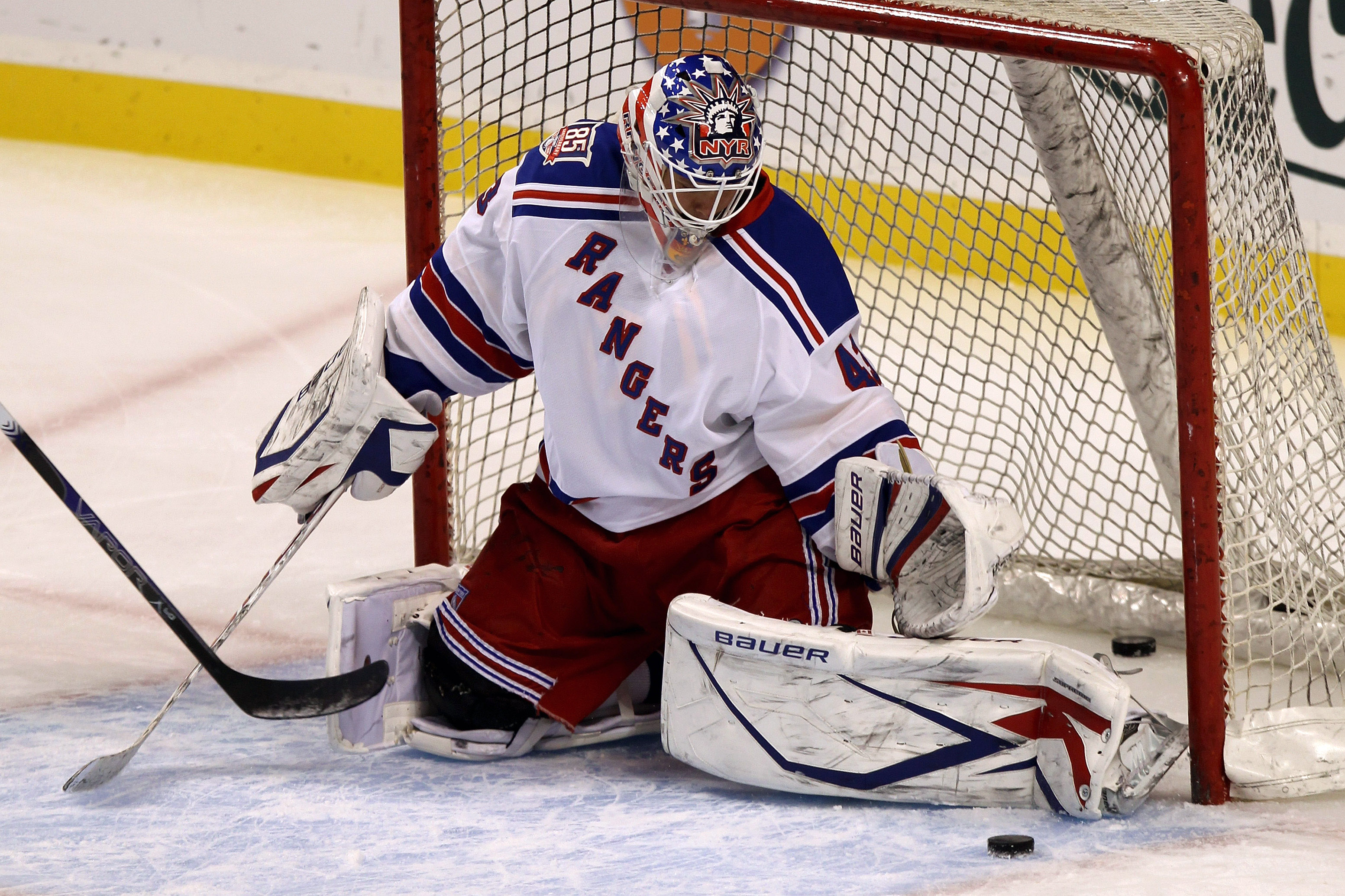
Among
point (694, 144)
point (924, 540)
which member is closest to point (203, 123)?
point (694, 144)

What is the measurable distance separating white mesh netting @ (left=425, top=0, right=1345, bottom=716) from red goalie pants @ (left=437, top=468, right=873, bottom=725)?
0.45 meters

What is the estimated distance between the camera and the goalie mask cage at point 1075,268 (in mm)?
1842

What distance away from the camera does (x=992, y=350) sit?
3.04m

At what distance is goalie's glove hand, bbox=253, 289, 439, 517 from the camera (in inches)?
80.8

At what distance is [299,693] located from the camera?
6.72ft

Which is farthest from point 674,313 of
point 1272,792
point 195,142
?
point 195,142

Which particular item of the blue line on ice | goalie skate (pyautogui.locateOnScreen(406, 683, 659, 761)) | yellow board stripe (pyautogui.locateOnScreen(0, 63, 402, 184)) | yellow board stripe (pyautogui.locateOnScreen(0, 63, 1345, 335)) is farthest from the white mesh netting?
yellow board stripe (pyautogui.locateOnScreen(0, 63, 402, 184))

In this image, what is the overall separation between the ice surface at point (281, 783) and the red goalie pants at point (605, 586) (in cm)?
11

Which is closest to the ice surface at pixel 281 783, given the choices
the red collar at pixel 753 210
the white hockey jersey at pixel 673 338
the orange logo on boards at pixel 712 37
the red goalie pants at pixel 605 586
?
the red goalie pants at pixel 605 586

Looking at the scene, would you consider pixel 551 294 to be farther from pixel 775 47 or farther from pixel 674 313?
pixel 775 47

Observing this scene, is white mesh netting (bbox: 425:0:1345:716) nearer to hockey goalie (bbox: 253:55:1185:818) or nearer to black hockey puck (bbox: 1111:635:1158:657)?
black hockey puck (bbox: 1111:635:1158:657)

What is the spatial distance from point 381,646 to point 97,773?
0.37 m

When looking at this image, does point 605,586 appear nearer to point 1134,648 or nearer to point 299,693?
point 299,693

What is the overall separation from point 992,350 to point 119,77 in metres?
3.62
